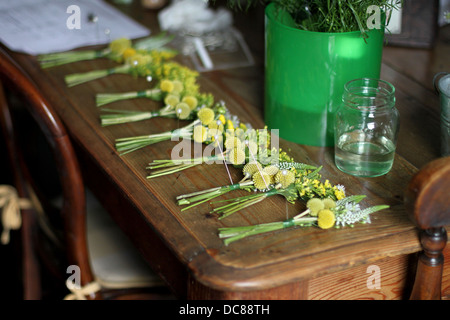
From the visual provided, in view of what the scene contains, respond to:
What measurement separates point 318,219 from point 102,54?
2.69ft

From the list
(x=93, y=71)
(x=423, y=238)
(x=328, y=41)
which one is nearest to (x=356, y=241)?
(x=423, y=238)

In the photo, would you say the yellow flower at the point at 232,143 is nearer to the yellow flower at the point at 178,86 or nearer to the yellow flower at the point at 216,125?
the yellow flower at the point at 216,125

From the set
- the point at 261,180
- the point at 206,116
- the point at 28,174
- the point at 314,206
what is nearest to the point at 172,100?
the point at 206,116

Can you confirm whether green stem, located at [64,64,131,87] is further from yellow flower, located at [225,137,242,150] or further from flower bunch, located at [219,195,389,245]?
flower bunch, located at [219,195,389,245]

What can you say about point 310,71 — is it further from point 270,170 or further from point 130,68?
point 130,68

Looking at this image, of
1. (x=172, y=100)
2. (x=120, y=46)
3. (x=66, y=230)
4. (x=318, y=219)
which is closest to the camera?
(x=318, y=219)

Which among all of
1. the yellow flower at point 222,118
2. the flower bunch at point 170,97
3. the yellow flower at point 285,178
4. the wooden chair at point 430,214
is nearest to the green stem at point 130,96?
the flower bunch at point 170,97

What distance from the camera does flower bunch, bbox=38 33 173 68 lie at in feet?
4.60

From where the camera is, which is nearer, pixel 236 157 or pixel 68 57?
pixel 236 157

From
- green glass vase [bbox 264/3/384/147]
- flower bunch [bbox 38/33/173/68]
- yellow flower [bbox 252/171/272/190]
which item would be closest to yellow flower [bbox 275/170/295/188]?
yellow flower [bbox 252/171/272/190]

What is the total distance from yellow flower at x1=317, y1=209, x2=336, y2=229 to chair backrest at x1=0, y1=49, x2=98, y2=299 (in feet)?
1.80

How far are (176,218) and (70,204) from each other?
443 millimetres

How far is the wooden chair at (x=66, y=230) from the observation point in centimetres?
110

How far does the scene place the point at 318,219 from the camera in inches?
32.7
